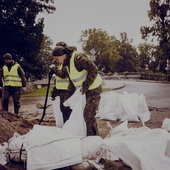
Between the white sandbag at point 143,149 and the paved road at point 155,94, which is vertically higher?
the white sandbag at point 143,149

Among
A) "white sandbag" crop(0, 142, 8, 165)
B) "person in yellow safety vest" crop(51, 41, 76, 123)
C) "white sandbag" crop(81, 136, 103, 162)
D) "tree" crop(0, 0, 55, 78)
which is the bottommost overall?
"white sandbag" crop(0, 142, 8, 165)

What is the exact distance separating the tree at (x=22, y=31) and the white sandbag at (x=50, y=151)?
14.1 meters

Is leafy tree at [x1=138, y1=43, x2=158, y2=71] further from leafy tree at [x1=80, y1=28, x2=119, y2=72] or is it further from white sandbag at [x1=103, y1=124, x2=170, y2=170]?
white sandbag at [x1=103, y1=124, x2=170, y2=170]

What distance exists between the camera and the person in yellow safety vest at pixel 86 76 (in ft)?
15.1

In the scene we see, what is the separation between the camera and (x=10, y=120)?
5.62 m

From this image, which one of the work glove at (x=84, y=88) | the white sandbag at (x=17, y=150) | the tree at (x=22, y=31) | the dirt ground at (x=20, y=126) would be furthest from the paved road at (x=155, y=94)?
the white sandbag at (x=17, y=150)

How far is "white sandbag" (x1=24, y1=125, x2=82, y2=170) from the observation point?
11.7 ft

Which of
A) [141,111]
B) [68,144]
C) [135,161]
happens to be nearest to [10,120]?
[68,144]

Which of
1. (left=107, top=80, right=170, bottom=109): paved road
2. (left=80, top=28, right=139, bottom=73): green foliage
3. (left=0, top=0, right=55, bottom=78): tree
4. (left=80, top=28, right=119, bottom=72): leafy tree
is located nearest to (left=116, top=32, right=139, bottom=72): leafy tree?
(left=80, top=28, right=139, bottom=73): green foliage

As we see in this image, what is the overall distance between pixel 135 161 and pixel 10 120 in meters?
2.76

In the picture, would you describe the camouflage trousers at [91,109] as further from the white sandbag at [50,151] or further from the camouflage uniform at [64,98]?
the white sandbag at [50,151]

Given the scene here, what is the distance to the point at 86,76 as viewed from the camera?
15.5 ft

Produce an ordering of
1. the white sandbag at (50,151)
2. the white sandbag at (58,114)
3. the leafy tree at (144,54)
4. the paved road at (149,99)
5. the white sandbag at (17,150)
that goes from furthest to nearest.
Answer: the leafy tree at (144,54) < the paved road at (149,99) < the white sandbag at (58,114) < the white sandbag at (17,150) < the white sandbag at (50,151)

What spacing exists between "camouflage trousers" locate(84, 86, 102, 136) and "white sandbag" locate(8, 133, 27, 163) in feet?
3.14
